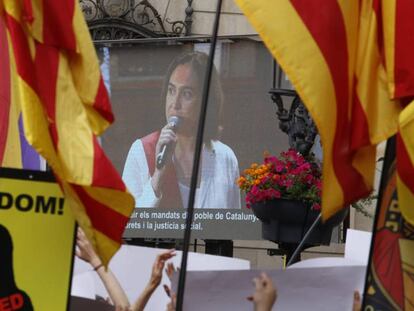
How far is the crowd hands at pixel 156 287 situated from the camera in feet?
16.2

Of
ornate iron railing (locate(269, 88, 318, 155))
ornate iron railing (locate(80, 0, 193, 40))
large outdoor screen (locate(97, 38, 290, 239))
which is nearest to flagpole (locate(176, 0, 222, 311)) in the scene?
ornate iron railing (locate(269, 88, 318, 155))

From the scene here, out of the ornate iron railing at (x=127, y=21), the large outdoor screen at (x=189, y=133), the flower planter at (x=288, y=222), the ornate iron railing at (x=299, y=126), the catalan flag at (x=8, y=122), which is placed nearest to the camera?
the catalan flag at (x=8, y=122)

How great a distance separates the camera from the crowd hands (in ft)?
16.2

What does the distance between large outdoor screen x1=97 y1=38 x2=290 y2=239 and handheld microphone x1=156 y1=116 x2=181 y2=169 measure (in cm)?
1

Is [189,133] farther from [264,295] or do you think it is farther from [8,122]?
[264,295]

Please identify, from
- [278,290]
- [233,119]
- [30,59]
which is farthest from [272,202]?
[233,119]

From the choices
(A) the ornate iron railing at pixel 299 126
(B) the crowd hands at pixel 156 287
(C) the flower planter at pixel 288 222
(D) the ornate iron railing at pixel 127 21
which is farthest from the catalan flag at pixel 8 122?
(D) the ornate iron railing at pixel 127 21

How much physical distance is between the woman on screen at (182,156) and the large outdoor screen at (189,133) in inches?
0.5

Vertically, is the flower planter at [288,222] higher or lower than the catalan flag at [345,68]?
lower

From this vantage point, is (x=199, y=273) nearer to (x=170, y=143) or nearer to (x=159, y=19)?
(x=170, y=143)

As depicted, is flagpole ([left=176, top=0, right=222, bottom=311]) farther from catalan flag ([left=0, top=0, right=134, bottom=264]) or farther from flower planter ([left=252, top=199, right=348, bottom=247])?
flower planter ([left=252, top=199, right=348, bottom=247])

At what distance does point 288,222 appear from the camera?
9359 millimetres

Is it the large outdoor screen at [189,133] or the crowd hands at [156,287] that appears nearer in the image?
the crowd hands at [156,287]

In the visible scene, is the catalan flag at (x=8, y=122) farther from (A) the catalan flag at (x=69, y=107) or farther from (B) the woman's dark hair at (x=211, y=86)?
(B) the woman's dark hair at (x=211, y=86)
